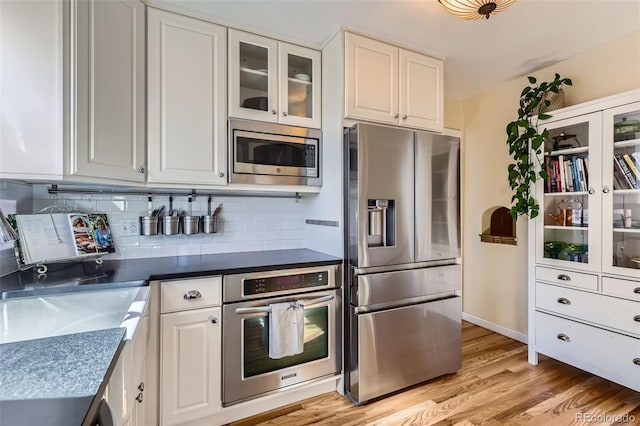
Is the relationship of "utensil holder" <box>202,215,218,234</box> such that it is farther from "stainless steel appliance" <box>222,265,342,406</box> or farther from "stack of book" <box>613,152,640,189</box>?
"stack of book" <box>613,152,640,189</box>

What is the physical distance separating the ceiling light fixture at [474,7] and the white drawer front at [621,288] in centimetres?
182

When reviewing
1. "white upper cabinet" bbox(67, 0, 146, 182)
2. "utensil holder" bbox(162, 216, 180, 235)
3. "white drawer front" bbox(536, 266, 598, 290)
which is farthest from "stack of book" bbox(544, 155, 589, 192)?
"white upper cabinet" bbox(67, 0, 146, 182)

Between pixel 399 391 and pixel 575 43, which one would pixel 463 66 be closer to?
pixel 575 43

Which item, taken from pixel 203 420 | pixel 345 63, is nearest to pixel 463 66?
pixel 345 63

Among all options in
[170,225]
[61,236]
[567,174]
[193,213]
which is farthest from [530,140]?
[61,236]

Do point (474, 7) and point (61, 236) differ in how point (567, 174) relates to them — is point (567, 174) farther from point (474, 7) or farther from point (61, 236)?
point (61, 236)

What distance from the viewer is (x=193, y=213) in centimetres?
221

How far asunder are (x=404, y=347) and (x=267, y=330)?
919 mm

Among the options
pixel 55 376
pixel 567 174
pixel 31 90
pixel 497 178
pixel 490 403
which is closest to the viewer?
pixel 55 376

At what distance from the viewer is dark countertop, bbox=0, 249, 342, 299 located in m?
1.37

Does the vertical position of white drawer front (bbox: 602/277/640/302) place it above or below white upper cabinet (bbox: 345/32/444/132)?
below

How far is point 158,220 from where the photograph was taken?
206 centimetres

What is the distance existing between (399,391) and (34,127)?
250 cm

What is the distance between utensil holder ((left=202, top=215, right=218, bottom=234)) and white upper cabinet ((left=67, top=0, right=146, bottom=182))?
1.66 feet
